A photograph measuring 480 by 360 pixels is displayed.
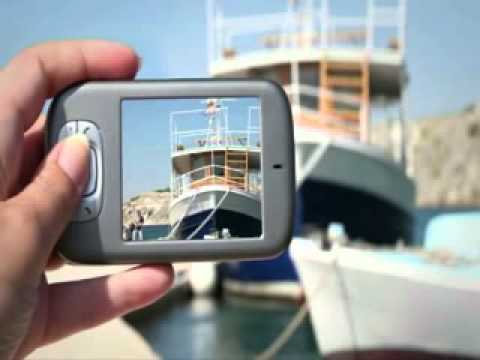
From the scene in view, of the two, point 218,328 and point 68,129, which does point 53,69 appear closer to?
point 68,129

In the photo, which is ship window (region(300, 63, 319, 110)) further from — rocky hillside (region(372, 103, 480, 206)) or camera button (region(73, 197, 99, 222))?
rocky hillside (region(372, 103, 480, 206))

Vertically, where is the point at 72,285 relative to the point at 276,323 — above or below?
above

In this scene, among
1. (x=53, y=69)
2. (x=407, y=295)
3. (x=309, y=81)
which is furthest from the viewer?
(x=309, y=81)

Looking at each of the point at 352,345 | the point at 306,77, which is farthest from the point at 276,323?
the point at 352,345

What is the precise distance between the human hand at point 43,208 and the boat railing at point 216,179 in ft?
0.23

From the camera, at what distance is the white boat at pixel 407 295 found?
3238 millimetres

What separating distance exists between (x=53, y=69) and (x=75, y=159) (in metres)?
0.09

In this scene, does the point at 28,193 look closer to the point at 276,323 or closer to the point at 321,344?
the point at 321,344

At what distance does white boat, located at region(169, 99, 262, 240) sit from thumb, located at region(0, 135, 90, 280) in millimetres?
75

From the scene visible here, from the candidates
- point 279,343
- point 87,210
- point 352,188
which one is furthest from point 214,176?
point 352,188

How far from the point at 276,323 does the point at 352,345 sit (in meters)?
2.94

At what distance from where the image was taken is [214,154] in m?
0.58

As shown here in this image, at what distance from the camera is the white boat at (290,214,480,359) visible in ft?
10.6

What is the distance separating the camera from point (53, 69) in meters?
0.58
